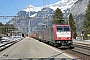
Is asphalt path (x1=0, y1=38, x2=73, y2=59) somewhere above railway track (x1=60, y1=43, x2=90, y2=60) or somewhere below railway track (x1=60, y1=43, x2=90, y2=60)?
above

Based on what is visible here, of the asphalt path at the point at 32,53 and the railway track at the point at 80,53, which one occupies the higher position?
the asphalt path at the point at 32,53

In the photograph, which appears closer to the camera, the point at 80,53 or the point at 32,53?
the point at 32,53

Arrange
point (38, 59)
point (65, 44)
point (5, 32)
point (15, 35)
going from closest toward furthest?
point (38, 59)
point (65, 44)
point (15, 35)
point (5, 32)

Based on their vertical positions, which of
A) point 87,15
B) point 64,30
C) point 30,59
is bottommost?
point 30,59

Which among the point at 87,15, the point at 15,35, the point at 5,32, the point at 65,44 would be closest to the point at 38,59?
the point at 65,44

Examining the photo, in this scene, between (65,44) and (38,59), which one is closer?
(38,59)

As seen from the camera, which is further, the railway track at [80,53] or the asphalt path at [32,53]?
the asphalt path at [32,53]

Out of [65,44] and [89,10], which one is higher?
[89,10]

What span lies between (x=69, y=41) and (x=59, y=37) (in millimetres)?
1546

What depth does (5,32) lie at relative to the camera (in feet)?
577

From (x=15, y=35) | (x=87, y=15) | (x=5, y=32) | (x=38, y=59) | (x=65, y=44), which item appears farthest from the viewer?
(x=5, y=32)

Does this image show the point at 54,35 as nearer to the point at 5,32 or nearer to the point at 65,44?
the point at 65,44

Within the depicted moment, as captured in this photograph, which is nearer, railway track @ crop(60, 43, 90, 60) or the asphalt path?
railway track @ crop(60, 43, 90, 60)

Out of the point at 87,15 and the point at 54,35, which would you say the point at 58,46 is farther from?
the point at 87,15
